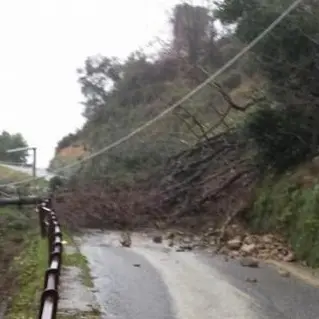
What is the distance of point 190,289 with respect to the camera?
10359 mm

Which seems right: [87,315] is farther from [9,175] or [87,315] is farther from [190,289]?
[9,175]

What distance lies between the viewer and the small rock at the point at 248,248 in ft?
48.8

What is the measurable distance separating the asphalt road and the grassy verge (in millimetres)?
1024

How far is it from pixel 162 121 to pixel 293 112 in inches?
662

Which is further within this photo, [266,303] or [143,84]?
[143,84]

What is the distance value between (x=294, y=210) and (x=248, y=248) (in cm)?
131

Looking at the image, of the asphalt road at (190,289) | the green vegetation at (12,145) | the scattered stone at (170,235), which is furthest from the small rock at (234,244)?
the green vegetation at (12,145)

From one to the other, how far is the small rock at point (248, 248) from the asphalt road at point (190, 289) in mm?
718

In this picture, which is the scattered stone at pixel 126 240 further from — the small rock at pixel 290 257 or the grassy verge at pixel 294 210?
the small rock at pixel 290 257

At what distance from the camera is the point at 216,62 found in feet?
116

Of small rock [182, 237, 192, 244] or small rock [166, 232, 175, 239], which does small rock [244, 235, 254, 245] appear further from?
small rock [166, 232, 175, 239]

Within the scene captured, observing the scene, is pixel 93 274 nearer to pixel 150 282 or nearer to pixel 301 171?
pixel 150 282

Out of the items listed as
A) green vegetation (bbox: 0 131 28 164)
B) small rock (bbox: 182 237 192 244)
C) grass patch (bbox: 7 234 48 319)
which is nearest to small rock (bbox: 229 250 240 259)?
small rock (bbox: 182 237 192 244)

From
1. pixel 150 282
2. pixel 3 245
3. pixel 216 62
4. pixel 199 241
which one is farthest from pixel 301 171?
pixel 216 62
